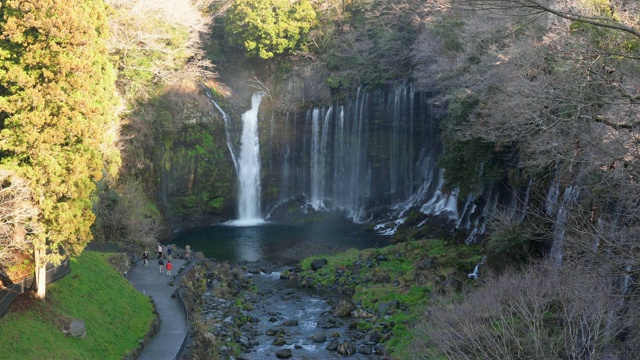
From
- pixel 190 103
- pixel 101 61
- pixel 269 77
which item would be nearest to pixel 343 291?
pixel 101 61

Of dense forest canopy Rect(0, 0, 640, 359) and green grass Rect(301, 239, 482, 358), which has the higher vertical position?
dense forest canopy Rect(0, 0, 640, 359)

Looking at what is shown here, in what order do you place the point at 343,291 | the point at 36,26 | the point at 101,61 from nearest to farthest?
1. the point at 36,26
2. the point at 101,61
3. the point at 343,291

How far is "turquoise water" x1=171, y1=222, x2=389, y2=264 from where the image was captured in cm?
3765

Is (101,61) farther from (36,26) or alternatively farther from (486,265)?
(486,265)

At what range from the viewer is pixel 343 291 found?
2984cm

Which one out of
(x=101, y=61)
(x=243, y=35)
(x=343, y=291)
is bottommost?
(x=343, y=291)

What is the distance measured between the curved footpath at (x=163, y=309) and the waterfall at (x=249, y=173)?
17351 mm

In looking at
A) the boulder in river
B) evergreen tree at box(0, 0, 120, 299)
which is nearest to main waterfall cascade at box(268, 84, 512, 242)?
the boulder in river

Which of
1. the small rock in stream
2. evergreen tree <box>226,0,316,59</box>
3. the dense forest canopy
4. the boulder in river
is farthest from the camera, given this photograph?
evergreen tree <box>226,0,316,59</box>

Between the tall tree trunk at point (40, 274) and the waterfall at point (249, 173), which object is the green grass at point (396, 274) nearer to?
the tall tree trunk at point (40, 274)

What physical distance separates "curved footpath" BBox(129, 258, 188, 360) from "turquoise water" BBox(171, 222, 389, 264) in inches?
303

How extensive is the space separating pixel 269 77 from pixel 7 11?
116 feet

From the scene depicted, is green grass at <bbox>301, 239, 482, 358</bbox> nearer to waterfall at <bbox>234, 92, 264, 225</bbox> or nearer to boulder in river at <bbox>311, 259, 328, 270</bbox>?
boulder in river at <bbox>311, 259, 328, 270</bbox>

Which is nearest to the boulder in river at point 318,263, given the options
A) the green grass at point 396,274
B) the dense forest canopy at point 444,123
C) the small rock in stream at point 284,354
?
the green grass at point 396,274
